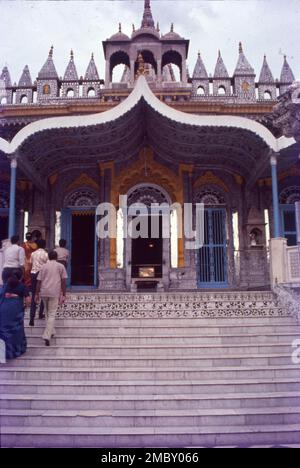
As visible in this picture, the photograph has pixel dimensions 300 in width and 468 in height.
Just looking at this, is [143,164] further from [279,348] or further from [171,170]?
[279,348]

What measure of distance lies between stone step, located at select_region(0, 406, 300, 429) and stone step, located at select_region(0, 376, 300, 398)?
531 mm

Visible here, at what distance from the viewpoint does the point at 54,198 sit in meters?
12.7

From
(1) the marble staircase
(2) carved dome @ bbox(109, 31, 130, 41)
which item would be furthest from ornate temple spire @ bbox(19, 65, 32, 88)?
(1) the marble staircase

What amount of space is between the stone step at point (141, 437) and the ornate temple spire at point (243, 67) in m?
12.5

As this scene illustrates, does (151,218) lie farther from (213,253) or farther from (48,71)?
(48,71)

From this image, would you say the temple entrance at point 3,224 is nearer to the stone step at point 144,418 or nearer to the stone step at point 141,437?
the stone step at point 144,418

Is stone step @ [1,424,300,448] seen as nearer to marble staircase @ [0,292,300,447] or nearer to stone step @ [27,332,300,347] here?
marble staircase @ [0,292,300,447]

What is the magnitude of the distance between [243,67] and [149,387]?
12.4 metres

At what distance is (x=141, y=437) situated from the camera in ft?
14.9

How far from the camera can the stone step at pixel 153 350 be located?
657 centimetres

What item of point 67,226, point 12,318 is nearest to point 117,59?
point 67,226

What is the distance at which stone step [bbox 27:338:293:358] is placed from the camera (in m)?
6.57

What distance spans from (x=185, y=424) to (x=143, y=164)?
29.1 ft

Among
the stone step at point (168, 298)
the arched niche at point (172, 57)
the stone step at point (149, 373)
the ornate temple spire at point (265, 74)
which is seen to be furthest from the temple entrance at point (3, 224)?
the ornate temple spire at point (265, 74)
